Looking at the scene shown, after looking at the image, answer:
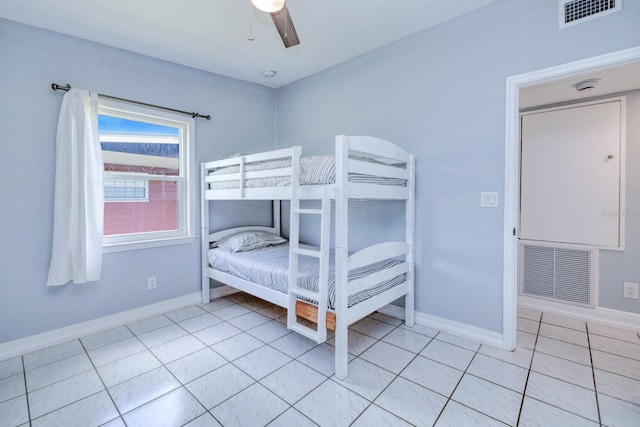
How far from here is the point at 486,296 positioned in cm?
230

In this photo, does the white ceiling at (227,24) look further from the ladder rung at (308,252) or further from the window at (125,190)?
the ladder rung at (308,252)

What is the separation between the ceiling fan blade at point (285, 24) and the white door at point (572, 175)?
108 inches

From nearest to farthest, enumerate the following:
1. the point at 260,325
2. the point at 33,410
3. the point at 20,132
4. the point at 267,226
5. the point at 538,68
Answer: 1. the point at 33,410
2. the point at 538,68
3. the point at 20,132
4. the point at 260,325
5. the point at 267,226

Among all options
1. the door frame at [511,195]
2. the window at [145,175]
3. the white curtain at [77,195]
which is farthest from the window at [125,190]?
the door frame at [511,195]

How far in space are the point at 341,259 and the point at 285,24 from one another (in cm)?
138

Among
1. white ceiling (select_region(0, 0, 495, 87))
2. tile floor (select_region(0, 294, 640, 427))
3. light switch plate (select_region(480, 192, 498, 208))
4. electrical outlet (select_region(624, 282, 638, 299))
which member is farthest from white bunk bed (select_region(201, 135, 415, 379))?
electrical outlet (select_region(624, 282, 638, 299))

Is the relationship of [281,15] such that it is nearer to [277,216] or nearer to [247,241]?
[247,241]

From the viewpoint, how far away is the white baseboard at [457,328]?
227 cm

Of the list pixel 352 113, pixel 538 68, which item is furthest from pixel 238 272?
pixel 538 68

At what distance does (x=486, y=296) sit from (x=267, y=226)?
2.57m

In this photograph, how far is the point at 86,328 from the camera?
2514 mm

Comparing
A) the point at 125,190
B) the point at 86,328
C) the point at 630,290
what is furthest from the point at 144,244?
the point at 630,290

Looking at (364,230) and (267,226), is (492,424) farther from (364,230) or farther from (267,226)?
(267,226)

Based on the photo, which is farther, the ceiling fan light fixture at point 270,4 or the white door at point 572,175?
the white door at point 572,175
